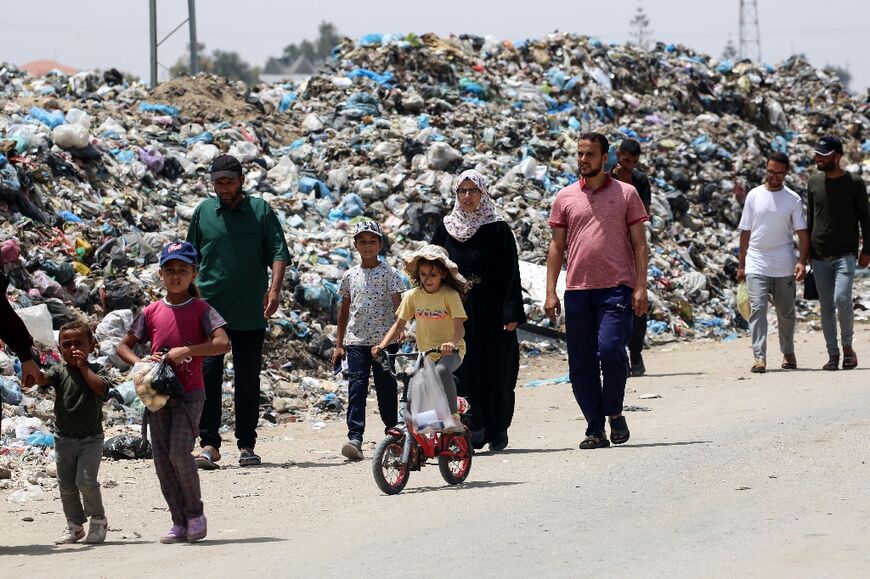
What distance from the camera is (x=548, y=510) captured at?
6305 mm

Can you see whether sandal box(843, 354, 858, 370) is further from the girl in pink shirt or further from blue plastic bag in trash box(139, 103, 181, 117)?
blue plastic bag in trash box(139, 103, 181, 117)

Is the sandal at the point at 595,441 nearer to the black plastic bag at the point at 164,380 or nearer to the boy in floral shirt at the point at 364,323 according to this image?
the boy in floral shirt at the point at 364,323

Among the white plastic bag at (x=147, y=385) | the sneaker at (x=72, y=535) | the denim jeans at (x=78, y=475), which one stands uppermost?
the white plastic bag at (x=147, y=385)

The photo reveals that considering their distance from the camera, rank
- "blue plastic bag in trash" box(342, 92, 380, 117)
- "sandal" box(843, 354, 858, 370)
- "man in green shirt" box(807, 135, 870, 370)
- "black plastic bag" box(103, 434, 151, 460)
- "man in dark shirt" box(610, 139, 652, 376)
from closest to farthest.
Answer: "black plastic bag" box(103, 434, 151, 460), "man in dark shirt" box(610, 139, 652, 376), "man in green shirt" box(807, 135, 870, 370), "sandal" box(843, 354, 858, 370), "blue plastic bag in trash" box(342, 92, 380, 117)

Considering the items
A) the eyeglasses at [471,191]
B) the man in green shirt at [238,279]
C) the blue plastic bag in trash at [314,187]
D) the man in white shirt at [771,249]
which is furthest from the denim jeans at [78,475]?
the blue plastic bag in trash at [314,187]

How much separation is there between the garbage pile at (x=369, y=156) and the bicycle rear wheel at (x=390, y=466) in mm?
3859

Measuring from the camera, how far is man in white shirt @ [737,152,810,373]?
38.3ft

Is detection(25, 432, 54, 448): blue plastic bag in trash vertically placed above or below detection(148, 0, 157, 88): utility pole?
below

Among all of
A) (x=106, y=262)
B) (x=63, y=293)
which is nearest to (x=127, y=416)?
(x=63, y=293)

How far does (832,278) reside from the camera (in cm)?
1186

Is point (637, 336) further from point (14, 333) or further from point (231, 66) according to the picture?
point (231, 66)

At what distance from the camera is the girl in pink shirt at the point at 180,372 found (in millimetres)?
6148

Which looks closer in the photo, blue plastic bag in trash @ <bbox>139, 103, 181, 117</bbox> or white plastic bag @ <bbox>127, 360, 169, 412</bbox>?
white plastic bag @ <bbox>127, 360, 169, 412</bbox>

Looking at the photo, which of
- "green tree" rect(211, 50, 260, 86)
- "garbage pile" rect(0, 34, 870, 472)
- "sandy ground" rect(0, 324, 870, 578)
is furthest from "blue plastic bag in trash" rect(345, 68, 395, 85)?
"green tree" rect(211, 50, 260, 86)
